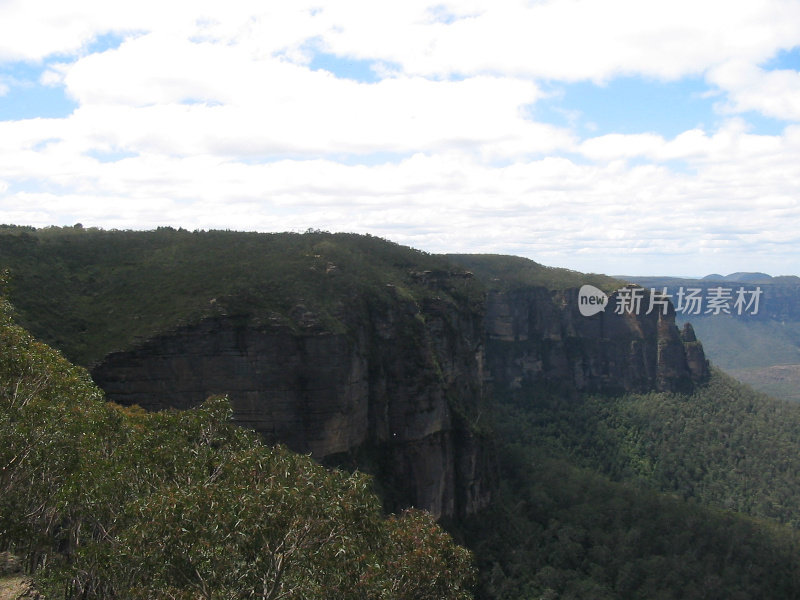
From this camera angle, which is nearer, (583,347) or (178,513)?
(178,513)

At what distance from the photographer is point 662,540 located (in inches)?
2630

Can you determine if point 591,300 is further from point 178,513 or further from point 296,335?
point 178,513

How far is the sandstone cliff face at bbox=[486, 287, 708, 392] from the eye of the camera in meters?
130

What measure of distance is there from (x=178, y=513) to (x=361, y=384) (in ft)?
133

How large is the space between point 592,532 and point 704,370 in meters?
77.7

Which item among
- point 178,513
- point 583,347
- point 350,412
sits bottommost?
point 350,412

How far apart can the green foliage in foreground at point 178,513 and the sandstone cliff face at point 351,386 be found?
2215 centimetres

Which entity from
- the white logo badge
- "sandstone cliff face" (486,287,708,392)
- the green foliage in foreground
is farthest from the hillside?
the white logo badge

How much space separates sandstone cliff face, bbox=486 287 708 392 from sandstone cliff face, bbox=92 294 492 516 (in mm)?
54937

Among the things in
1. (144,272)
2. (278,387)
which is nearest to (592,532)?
(278,387)

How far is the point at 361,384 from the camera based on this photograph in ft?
191

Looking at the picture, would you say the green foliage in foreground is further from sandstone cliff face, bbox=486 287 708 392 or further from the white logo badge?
the white logo badge

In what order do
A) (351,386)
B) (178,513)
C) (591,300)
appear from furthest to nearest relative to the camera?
(591,300) → (351,386) → (178,513)

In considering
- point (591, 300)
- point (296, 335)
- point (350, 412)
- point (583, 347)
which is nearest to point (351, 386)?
point (350, 412)
